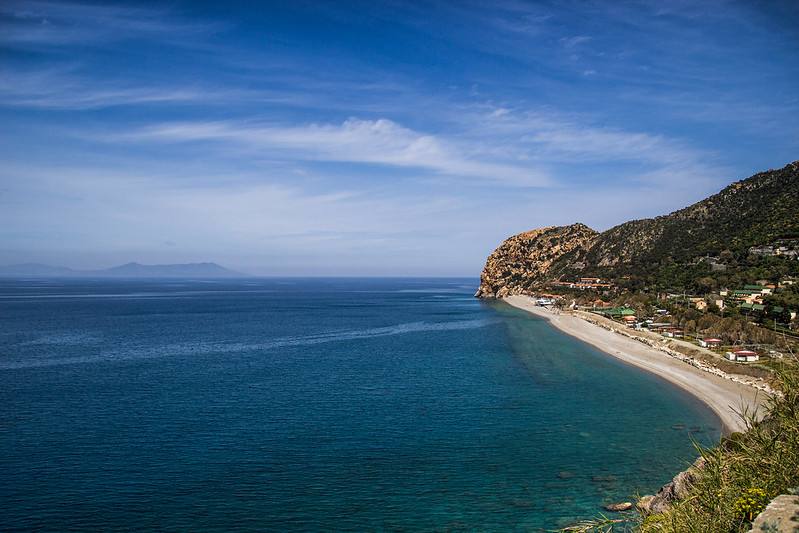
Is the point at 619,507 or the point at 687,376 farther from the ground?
the point at 687,376

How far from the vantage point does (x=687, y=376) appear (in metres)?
39.3

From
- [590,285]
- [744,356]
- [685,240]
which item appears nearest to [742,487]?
[744,356]

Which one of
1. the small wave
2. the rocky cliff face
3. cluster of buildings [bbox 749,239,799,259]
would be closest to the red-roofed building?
the small wave

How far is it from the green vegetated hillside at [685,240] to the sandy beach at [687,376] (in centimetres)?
3023

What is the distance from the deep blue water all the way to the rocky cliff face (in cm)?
11609

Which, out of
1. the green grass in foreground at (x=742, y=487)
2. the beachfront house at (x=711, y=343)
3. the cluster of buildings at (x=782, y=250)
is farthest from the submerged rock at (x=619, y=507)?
the cluster of buildings at (x=782, y=250)

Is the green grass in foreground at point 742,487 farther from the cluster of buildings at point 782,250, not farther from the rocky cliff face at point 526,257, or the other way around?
the rocky cliff face at point 526,257

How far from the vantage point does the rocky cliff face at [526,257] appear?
16638 centimetres

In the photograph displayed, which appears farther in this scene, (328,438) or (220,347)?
(220,347)

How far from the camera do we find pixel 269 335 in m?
68.4

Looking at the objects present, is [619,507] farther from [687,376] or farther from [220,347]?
[220,347]

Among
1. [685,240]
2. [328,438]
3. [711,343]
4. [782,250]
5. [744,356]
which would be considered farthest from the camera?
[685,240]

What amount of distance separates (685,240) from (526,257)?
2809 inches

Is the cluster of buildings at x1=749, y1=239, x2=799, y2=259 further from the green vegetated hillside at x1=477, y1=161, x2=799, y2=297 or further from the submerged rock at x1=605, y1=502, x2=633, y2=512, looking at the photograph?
the submerged rock at x1=605, y1=502, x2=633, y2=512
